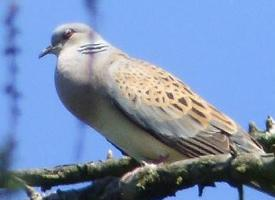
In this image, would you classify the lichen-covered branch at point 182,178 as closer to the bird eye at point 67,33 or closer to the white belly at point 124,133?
the white belly at point 124,133

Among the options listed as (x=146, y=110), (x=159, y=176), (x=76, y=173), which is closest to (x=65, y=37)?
(x=146, y=110)

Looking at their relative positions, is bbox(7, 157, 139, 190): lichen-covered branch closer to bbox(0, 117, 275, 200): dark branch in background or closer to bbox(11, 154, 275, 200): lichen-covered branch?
bbox(0, 117, 275, 200): dark branch in background

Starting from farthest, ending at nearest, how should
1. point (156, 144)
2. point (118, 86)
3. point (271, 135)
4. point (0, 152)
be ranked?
1. point (118, 86)
2. point (156, 144)
3. point (271, 135)
4. point (0, 152)

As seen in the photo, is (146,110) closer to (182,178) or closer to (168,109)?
(168,109)

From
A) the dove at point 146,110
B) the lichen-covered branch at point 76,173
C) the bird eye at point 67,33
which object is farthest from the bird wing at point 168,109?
the lichen-covered branch at point 76,173

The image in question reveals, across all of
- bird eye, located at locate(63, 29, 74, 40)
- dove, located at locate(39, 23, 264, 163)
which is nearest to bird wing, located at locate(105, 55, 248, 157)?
dove, located at locate(39, 23, 264, 163)

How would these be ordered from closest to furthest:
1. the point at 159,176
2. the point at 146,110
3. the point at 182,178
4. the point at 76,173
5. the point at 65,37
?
1. the point at 182,178
2. the point at 159,176
3. the point at 76,173
4. the point at 146,110
5. the point at 65,37

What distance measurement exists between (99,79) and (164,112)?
560 millimetres

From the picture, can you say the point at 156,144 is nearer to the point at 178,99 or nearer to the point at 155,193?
the point at 178,99

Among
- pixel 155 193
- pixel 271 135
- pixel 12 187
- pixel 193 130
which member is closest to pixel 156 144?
pixel 193 130

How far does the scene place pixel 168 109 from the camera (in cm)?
528

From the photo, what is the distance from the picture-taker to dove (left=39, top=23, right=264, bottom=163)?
4844mm

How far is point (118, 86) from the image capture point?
5262 millimetres

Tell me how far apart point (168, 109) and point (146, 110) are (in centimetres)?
17
